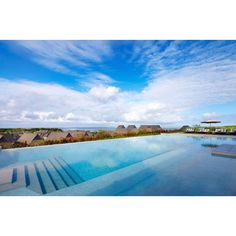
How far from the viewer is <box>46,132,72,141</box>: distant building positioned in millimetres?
8555

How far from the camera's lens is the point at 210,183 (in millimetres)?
3826

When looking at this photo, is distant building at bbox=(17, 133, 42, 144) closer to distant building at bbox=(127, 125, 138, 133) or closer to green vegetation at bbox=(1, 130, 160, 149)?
green vegetation at bbox=(1, 130, 160, 149)

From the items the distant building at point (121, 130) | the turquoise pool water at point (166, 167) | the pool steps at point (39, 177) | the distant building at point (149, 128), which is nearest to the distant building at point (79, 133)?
the turquoise pool water at point (166, 167)

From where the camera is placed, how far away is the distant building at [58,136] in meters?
8.55

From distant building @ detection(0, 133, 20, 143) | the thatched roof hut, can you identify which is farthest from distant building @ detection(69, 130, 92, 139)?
distant building @ detection(0, 133, 20, 143)

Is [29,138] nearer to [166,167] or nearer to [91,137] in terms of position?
[91,137]

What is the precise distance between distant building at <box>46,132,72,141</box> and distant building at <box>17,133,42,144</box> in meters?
0.50

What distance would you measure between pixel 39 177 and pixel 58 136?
4422 mm
